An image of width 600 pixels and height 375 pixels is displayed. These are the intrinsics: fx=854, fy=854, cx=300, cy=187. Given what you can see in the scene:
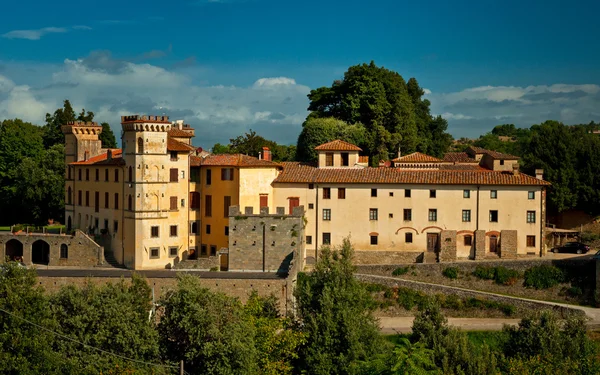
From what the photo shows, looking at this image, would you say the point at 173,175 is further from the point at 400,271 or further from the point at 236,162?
the point at 400,271

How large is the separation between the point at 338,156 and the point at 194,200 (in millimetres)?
9187

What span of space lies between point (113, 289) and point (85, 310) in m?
1.70

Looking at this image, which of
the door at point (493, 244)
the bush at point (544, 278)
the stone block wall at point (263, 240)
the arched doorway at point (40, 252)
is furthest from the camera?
the arched doorway at point (40, 252)

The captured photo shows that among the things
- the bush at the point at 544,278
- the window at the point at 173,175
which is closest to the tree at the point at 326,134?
the window at the point at 173,175

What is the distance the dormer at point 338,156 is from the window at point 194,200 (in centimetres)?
777

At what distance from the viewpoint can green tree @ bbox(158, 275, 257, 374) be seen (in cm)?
3522

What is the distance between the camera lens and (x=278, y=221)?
47.0m

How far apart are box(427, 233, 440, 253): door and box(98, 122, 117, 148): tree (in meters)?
38.4

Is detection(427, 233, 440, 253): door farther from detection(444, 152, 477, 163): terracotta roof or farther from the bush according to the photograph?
detection(444, 152, 477, 163): terracotta roof

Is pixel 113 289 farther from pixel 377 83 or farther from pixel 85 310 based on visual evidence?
pixel 377 83

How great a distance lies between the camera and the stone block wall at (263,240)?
46.8 meters

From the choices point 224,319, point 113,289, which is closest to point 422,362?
point 224,319

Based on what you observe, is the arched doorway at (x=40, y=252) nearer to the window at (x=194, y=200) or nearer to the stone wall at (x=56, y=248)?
the stone wall at (x=56, y=248)

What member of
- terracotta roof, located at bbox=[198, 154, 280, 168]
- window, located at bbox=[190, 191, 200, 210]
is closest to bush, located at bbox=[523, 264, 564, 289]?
terracotta roof, located at bbox=[198, 154, 280, 168]
